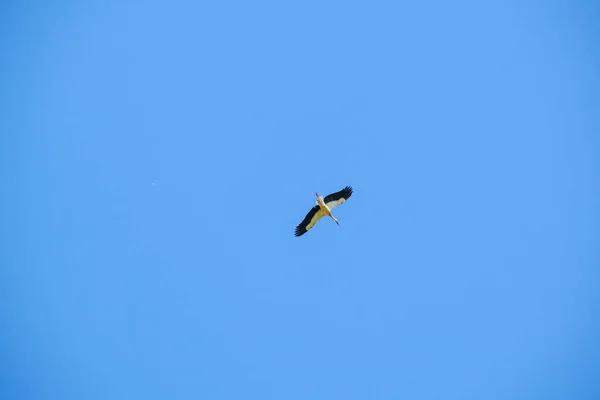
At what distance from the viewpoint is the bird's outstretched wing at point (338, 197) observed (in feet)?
64.8

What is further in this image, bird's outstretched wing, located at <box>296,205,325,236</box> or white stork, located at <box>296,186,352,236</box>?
bird's outstretched wing, located at <box>296,205,325,236</box>

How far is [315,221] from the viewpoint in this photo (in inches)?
840

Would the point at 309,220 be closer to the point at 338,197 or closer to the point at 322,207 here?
the point at 322,207

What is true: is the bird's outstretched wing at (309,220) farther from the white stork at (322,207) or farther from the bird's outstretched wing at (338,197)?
the bird's outstretched wing at (338,197)

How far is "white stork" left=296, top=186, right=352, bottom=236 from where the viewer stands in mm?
19812

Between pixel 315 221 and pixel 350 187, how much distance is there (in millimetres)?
2497

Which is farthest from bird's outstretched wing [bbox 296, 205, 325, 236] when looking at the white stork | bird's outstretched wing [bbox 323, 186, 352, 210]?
bird's outstretched wing [bbox 323, 186, 352, 210]

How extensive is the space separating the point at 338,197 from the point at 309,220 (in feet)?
5.76

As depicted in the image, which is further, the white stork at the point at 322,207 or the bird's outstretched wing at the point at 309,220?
the bird's outstretched wing at the point at 309,220

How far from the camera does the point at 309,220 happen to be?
A: 20.9 metres

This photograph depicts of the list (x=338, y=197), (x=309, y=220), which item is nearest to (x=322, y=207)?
(x=309, y=220)

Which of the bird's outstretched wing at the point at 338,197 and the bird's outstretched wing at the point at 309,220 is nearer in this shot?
the bird's outstretched wing at the point at 338,197

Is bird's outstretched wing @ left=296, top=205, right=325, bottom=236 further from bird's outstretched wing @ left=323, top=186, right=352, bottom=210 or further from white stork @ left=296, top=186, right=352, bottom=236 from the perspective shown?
bird's outstretched wing @ left=323, top=186, right=352, bottom=210

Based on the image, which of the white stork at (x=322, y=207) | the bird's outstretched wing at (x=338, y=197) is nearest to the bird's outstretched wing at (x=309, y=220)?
the white stork at (x=322, y=207)
